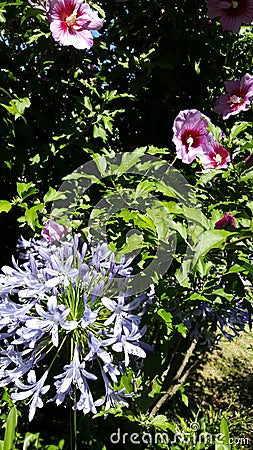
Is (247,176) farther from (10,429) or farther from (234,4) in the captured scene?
(10,429)

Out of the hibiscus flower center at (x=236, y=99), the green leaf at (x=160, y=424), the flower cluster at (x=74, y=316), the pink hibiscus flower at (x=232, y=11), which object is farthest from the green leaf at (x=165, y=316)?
the pink hibiscus flower at (x=232, y=11)

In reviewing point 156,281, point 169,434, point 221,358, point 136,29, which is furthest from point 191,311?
point 221,358

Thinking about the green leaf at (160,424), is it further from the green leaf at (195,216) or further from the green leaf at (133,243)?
the green leaf at (195,216)

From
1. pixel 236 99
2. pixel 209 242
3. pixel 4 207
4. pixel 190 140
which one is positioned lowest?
pixel 209 242

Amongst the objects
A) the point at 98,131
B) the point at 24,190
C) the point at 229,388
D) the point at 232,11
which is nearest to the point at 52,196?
the point at 24,190

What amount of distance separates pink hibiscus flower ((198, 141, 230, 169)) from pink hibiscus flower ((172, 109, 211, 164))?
99 millimetres

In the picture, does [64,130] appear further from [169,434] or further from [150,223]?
[169,434]

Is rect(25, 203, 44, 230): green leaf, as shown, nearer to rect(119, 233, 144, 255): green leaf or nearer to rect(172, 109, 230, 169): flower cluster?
rect(119, 233, 144, 255): green leaf

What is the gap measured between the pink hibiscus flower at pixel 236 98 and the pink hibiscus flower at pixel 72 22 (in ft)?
1.79

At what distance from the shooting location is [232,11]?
161 cm

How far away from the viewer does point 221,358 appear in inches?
144

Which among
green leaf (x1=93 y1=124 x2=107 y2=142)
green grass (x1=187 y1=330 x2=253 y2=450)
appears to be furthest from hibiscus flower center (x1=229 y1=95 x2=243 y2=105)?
green grass (x1=187 y1=330 x2=253 y2=450)

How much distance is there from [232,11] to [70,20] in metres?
0.53

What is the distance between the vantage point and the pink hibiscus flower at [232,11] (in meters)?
1.59
